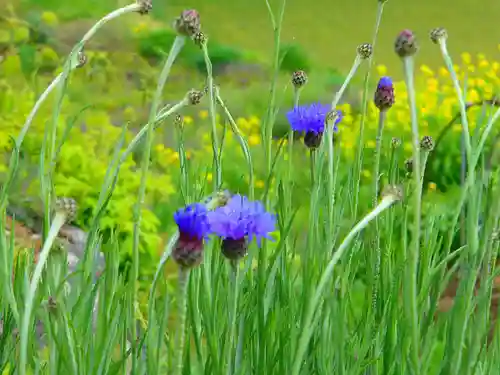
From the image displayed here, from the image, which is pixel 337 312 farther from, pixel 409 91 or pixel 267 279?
pixel 409 91

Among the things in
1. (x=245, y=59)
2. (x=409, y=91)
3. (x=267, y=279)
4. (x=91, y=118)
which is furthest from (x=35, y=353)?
(x=245, y=59)

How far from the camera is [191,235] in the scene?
32.1 inches

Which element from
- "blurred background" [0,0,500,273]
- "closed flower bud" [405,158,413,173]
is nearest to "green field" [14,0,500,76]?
"blurred background" [0,0,500,273]

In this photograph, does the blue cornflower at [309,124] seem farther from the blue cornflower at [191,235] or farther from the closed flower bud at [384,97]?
the blue cornflower at [191,235]

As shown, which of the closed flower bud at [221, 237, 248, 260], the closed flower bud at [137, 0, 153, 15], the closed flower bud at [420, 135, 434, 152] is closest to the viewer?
the closed flower bud at [221, 237, 248, 260]

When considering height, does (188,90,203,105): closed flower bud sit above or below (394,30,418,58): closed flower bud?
above

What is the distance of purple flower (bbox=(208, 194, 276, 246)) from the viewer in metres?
0.90

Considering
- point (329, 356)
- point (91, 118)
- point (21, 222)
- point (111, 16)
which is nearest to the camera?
point (111, 16)

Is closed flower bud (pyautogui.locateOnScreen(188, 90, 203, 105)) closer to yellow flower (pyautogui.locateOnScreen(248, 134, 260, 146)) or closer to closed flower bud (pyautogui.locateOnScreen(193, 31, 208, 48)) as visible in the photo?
closed flower bud (pyautogui.locateOnScreen(193, 31, 208, 48))

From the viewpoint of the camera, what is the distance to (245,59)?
582 cm

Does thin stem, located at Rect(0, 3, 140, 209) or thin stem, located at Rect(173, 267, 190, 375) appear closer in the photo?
thin stem, located at Rect(173, 267, 190, 375)

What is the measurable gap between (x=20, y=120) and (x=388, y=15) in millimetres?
4242

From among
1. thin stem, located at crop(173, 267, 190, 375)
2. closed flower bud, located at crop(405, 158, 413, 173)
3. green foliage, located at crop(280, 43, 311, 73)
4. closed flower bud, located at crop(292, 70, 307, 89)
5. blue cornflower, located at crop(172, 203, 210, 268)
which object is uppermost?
green foliage, located at crop(280, 43, 311, 73)

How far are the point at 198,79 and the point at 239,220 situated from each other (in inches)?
180
